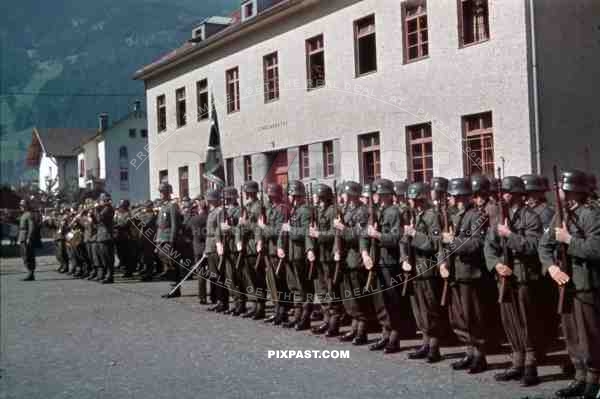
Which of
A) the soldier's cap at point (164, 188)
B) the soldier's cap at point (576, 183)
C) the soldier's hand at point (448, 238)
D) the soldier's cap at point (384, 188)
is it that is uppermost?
the soldier's cap at point (164, 188)

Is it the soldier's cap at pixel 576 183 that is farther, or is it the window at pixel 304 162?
the window at pixel 304 162

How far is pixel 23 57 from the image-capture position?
5931cm

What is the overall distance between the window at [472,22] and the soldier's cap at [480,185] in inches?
255

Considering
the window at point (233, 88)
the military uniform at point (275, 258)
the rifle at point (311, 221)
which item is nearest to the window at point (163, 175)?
the window at point (233, 88)

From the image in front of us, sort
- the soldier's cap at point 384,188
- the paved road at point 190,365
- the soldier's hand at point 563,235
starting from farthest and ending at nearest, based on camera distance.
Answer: the soldier's cap at point 384,188, the paved road at point 190,365, the soldier's hand at point 563,235

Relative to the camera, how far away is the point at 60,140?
63.2 meters

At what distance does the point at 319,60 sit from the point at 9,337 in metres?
8.63

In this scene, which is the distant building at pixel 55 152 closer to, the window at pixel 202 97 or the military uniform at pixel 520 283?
the window at pixel 202 97

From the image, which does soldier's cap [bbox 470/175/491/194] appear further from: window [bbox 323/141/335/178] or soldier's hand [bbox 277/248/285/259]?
window [bbox 323/141/335/178]

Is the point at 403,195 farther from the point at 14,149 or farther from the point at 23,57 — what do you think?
the point at 14,149

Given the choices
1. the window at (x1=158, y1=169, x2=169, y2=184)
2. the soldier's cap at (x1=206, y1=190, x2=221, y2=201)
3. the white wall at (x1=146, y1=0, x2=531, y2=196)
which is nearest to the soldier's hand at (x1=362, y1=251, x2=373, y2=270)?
Answer: the white wall at (x1=146, y1=0, x2=531, y2=196)

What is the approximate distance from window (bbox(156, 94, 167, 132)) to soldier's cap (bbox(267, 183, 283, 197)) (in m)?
7.71

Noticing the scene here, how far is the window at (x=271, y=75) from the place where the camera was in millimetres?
14489

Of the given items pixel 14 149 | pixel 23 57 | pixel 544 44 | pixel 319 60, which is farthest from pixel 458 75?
pixel 14 149
